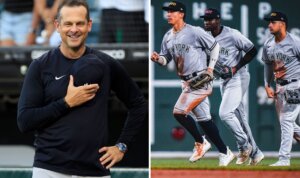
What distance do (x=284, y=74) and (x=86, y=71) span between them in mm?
1491

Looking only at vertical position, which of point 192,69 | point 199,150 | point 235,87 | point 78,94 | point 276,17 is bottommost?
point 199,150

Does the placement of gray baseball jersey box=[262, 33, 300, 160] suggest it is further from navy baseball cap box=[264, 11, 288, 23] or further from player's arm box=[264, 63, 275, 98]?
navy baseball cap box=[264, 11, 288, 23]

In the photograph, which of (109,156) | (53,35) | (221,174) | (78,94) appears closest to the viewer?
(78,94)

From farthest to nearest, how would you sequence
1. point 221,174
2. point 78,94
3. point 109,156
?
point 221,174 → point 109,156 → point 78,94

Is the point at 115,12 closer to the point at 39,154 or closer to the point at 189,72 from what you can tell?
the point at 189,72

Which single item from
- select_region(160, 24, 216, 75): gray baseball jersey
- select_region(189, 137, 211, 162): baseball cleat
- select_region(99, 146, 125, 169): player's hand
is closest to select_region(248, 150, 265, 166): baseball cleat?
select_region(189, 137, 211, 162): baseball cleat

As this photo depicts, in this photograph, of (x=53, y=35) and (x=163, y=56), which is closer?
(x=163, y=56)

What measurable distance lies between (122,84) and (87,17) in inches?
14.7

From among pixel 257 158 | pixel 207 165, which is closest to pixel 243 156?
pixel 257 158

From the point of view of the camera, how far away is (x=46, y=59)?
3945mm

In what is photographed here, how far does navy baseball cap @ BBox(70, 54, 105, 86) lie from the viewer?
3.92m

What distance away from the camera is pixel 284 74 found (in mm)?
4973

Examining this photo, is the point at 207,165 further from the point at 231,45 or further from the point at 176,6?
the point at 176,6

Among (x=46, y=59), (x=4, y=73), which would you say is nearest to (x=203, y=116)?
(x=46, y=59)
